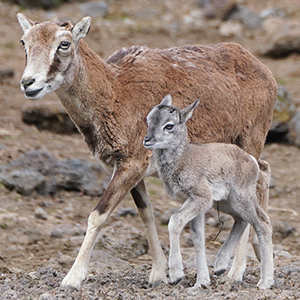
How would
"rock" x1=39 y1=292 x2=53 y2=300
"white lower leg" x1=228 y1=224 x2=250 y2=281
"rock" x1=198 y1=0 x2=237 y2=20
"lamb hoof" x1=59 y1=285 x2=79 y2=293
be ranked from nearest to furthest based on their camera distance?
"rock" x1=39 y1=292 x2=53 y2=300
"lamb hoof" x1=59 y1=285 x2=79 y2=293
"white lower leg" x1=228 y1=224 x2=250 y2=281
"rock" x1=198 y1=0 x2=237 y2=20

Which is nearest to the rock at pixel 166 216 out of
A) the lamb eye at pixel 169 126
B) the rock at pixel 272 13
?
the lamb eye at pixel 169 126

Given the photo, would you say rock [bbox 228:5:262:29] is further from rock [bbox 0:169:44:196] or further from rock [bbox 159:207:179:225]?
rock [bbox 0:169:44:196]

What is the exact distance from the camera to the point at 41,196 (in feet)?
39.3

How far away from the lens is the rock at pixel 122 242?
33.1 feet

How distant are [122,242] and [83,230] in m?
0.87

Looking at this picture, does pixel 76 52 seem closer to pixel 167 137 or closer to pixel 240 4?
pixel 167 137

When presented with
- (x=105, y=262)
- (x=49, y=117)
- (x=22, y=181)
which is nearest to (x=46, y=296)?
(x=105, y=262)

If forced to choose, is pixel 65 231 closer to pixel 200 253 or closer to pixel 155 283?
pixel 155 283

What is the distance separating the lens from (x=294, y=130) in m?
16.0

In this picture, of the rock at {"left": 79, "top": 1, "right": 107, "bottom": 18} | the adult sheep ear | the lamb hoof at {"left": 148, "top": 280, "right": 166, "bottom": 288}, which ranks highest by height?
the adult sheep ear

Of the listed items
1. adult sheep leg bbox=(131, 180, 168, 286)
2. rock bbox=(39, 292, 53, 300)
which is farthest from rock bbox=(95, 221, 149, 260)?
rock bbox=(39, 292, 53, 300)

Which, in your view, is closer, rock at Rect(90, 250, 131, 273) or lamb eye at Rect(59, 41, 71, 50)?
lamb eye at Rect(59, 41, 71, 50)

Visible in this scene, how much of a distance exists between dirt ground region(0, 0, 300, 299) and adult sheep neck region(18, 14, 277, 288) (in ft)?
1.92

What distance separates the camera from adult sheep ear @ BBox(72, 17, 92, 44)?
298 inches
